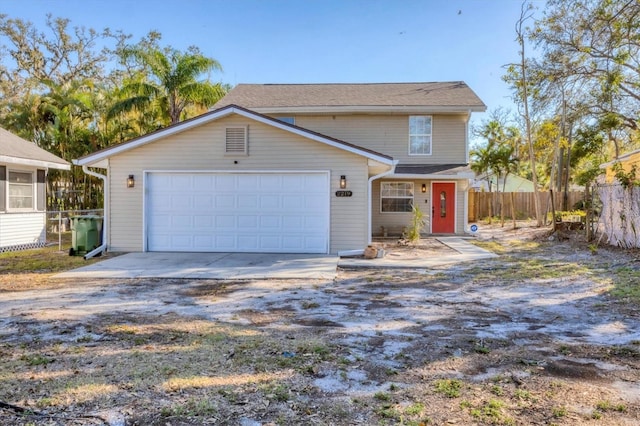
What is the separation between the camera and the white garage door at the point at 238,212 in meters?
10.9

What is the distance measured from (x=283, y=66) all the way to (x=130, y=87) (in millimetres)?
10956

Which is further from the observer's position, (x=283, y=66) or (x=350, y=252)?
(x=283, y=66)

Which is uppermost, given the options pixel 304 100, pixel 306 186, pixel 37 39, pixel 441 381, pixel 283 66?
pixel 37 39

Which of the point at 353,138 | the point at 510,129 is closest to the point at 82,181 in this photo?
the point at 353,138

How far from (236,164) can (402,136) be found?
23.3ft

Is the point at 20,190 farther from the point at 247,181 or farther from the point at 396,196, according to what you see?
the point at 396,196

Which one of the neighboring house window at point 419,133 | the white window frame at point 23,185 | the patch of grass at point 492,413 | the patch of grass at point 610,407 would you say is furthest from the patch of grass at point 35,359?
the neighboring house window at point 419,133

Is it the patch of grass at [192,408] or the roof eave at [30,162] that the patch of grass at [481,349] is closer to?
the patch of grass at [192,408]

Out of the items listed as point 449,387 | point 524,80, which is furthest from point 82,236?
point 524,80

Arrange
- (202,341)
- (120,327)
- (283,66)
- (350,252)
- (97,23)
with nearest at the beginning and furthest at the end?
(202,341) < (120,327) < (350,252) < (283,66) < (97,23)

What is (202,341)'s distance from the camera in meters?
4.42

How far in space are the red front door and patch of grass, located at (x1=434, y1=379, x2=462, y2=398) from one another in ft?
41.9

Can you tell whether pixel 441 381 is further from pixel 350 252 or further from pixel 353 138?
pixel 353 138

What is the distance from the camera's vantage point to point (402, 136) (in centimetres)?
1559
